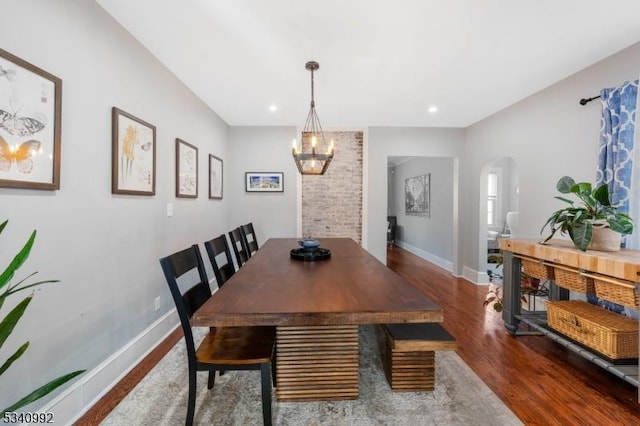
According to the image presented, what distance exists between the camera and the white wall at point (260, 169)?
471 cm

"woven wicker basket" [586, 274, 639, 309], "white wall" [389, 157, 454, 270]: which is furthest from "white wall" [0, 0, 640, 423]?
"woven wicker basket" [586, 274, 639, 309]

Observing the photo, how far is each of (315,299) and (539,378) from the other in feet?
6.12

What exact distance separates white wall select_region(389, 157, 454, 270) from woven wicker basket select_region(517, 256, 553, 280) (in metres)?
2.60

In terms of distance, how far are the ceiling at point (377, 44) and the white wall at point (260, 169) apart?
3.52ft

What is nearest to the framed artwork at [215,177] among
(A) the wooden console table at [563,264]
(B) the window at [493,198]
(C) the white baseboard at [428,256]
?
(A) the wooden console table at [563,264]

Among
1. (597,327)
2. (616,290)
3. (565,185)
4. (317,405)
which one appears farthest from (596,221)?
(317,405)

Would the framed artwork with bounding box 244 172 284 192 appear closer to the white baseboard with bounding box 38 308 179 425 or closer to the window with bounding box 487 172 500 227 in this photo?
the white baseboard with bounding box 38 308 179 425

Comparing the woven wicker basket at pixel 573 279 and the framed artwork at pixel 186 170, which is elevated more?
the framed artwork at pixel 186 170

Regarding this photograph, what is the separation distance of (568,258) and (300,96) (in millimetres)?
2927

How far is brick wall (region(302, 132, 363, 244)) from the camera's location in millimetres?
4809

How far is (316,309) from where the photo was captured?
126 centimetres

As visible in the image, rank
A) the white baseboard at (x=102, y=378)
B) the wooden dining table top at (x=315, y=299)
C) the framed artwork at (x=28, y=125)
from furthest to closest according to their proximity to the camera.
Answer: the white baseboard at (x=102, y=378) → the framed artwork at (x=28, y=125) → the wooden dining table top at (x=315, y=299)

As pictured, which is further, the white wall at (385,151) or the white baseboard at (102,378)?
the white wall at (385,151)

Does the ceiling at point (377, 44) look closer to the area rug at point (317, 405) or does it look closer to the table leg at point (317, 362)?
the table leg at point (317, 362)
